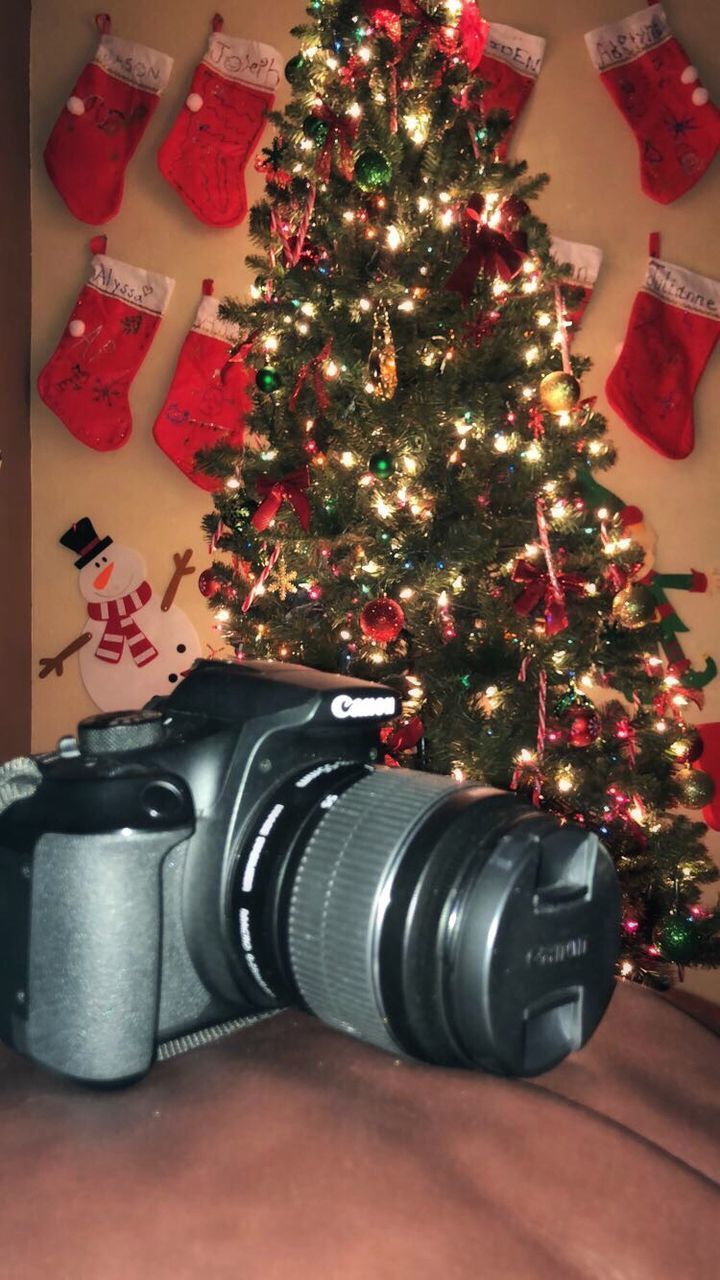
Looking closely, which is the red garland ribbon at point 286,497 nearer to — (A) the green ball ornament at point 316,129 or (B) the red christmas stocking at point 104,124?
(A) the green ball ornament at point 316,129

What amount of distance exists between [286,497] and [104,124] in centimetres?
113

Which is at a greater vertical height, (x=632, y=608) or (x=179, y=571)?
(x=632, y=608)

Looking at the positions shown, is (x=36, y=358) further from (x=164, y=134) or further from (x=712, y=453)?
(x=712, y=453)

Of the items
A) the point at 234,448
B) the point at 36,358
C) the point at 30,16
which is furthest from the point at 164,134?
the point at 234,448

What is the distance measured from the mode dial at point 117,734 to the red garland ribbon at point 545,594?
62 cm

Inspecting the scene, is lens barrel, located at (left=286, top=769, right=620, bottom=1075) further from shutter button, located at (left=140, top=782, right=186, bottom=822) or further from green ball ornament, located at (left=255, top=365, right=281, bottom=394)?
green ball ornament, located at (left=255, top=365, right=281, bottom=394)

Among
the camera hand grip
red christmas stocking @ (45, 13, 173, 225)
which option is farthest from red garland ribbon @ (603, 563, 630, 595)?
red christmas stocking @ (45, 13, 173, 225)

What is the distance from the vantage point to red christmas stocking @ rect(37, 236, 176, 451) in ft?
6.12

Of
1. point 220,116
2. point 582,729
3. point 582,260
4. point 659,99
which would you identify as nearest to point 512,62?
point 659,99

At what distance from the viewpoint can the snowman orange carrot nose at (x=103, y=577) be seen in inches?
77.9

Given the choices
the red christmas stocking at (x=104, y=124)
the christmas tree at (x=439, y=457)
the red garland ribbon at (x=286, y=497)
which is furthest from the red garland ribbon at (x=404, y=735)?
the red christmas stocking at (x=104, y=124)

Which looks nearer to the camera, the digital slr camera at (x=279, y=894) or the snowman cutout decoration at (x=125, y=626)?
the digital slr camera at (x=279, y=894)

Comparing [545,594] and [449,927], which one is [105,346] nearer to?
[545,594]

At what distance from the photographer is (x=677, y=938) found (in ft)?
4.10
